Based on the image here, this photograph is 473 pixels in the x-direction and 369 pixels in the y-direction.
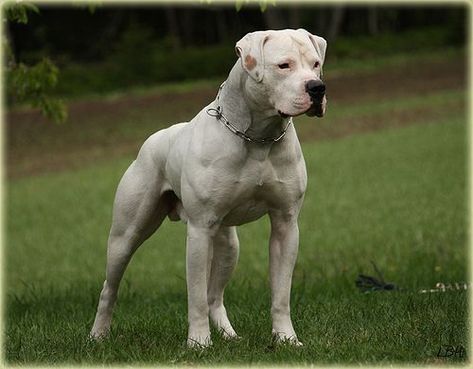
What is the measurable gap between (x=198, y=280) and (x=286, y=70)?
1381 millimetres

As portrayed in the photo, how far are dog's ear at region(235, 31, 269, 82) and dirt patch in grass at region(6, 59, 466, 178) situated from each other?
63.9 ft

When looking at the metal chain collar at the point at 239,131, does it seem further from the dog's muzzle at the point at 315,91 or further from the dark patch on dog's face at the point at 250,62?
the dog's muzzle at the point at 315,91

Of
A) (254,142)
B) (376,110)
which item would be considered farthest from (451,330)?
(376,110)

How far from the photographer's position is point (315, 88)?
16.7 ft

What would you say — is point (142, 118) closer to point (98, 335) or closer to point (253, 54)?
point (98, 335)

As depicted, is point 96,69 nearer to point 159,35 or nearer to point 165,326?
point 159,35

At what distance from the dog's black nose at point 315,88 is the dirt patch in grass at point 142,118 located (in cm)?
1983

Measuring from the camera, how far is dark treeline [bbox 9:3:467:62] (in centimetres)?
4384

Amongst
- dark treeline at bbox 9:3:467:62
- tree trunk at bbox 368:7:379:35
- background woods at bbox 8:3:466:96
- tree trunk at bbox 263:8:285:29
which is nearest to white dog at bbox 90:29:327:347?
background woods at bbox 8:3:466:96

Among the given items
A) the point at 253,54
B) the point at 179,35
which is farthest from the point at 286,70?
the point at 179,35

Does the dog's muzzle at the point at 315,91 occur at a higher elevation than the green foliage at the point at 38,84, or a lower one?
higher

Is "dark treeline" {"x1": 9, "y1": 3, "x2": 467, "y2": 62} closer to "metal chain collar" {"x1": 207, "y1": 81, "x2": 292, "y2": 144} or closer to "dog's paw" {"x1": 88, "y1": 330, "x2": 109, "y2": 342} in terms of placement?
"dog's paw" {"x1": 88, "y1": 330, "x2": 109, "y2": 342}

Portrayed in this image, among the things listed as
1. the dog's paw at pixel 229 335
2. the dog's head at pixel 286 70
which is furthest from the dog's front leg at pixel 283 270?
the dog's head at pixel 286 70

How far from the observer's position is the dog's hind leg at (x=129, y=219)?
6230mm
